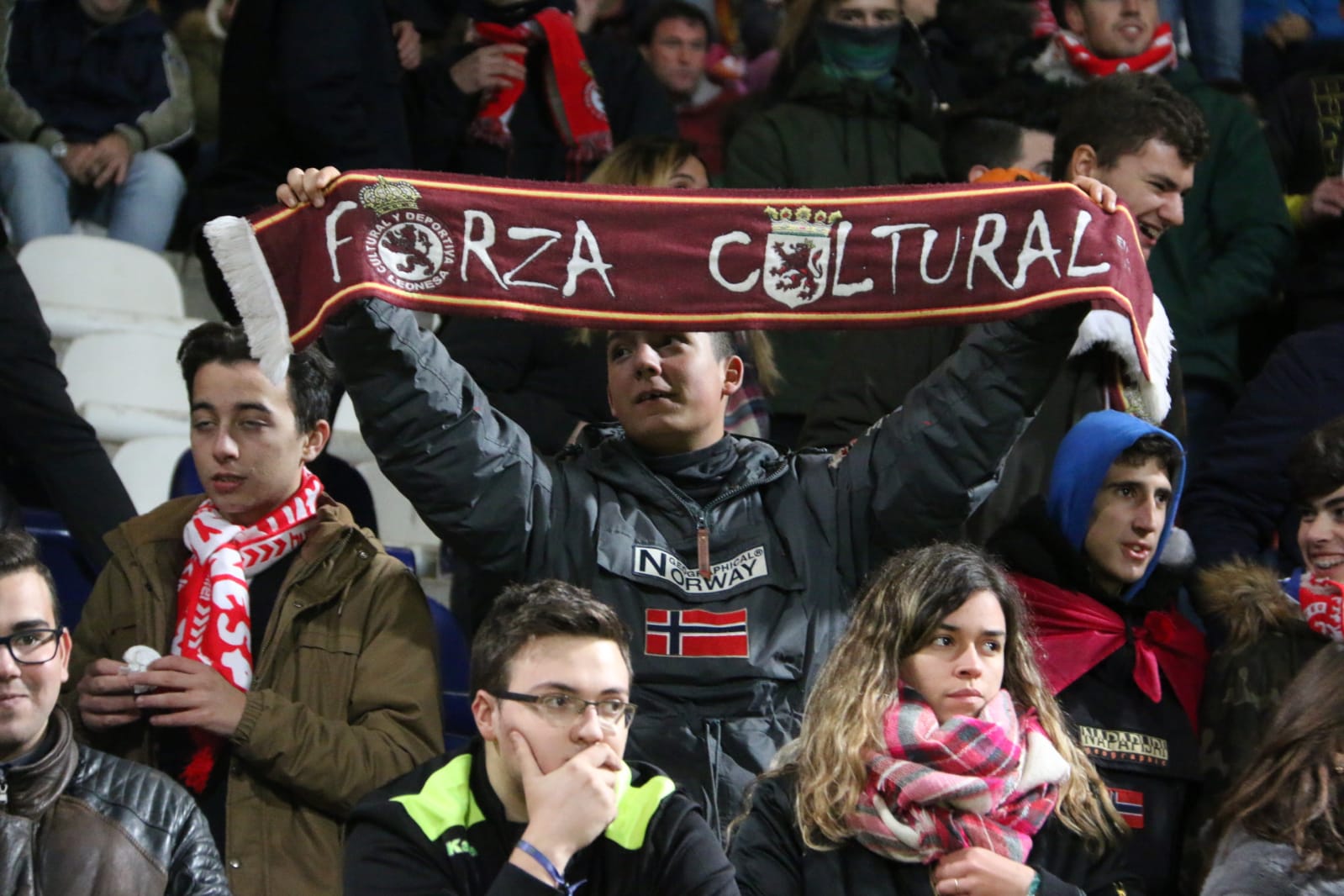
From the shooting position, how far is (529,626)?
10.8 feet

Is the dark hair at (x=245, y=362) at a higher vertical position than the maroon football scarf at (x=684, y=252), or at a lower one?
lower

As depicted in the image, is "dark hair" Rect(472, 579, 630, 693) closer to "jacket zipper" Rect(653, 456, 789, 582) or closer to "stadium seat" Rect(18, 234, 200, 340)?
"jacket zipper" Rect(653, 456, 789, 582)

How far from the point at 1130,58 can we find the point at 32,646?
4.33m

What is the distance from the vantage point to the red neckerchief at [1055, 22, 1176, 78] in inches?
259

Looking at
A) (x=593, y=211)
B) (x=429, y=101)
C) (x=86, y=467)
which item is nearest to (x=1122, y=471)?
(x=593, y=211)

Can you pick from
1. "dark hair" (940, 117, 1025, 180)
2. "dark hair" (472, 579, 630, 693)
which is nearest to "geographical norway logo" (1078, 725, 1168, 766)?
"dark hair" (472, 579, 630, 693)

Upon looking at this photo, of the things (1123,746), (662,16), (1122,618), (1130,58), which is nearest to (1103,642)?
(1122,618)

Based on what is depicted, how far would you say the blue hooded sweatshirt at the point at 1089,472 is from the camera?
14.1 ft

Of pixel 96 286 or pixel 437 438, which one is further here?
pixel 96 286

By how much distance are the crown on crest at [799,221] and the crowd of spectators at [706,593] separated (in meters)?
0.33

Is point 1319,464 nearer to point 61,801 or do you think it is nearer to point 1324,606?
point 1324,606

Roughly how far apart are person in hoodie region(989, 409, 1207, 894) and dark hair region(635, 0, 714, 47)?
380cm

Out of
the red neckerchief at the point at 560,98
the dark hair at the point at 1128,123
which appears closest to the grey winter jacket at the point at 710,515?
the dark hair at the point at 1128,123

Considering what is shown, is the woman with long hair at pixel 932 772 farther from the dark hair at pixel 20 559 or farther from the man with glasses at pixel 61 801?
the dark hair at pixel 20 559
